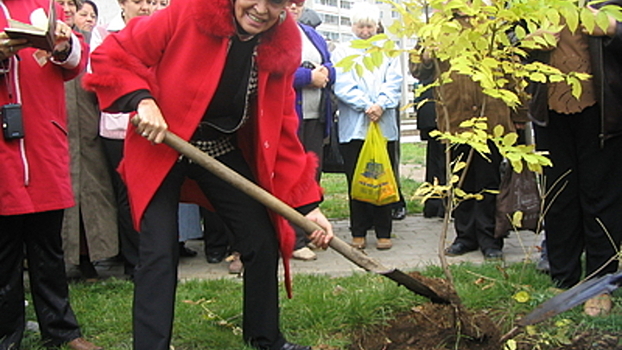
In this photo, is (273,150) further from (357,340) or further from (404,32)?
(357,340)

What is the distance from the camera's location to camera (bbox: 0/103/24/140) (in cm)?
329

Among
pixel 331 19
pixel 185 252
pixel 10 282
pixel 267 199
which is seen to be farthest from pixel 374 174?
pixel 331 19

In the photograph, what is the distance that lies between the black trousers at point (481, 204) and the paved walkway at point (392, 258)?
5.3 inches

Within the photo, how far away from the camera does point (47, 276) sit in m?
3.54

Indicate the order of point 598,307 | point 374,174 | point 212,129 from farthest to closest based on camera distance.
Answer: point 374,174 < point 598,307 < point 212,129

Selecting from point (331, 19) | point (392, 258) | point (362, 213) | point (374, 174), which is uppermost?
point (331, 19)

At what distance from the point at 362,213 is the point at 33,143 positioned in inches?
135

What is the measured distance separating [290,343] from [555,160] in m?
2.05

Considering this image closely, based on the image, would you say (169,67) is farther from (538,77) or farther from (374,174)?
(374,174)

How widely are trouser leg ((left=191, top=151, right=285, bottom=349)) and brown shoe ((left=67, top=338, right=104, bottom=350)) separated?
82 cm

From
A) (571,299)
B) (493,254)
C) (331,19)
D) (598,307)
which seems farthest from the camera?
(331,19)

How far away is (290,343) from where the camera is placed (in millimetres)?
3414

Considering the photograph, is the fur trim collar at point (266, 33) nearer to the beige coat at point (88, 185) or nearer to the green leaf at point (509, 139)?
the green leaf at point (509, 139)

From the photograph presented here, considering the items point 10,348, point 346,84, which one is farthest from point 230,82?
point 346,84
